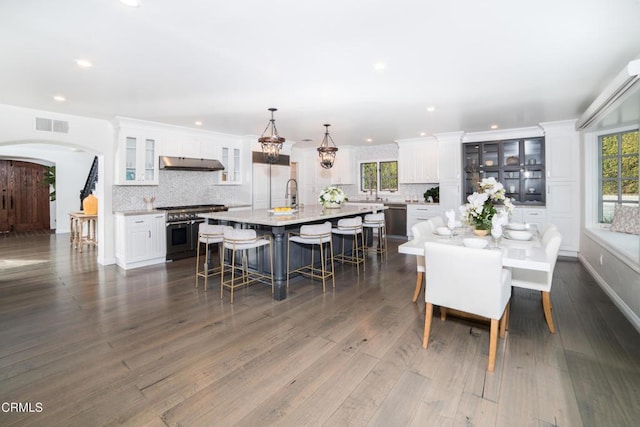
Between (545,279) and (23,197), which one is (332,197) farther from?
(23,197)

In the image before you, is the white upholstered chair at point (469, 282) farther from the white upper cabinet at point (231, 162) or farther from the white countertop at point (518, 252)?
the white upper cabinet at point (231, 162)

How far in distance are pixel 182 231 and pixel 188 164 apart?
130 cm

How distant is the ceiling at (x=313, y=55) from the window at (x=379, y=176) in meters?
3.65

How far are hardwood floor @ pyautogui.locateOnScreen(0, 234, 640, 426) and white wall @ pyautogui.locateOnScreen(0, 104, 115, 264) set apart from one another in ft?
5.63

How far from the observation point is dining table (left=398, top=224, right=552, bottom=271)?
7.72 feet

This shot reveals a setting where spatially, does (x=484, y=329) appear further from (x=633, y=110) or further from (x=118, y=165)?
(x=118, y=165)

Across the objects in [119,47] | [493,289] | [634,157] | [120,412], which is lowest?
[120,412]

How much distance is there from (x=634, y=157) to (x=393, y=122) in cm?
350

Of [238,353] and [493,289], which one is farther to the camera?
[238,353]

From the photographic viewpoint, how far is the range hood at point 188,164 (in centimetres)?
580

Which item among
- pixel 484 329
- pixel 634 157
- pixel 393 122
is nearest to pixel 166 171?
pixel 393 122

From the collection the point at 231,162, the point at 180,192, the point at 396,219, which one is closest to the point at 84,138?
the point at 180,192

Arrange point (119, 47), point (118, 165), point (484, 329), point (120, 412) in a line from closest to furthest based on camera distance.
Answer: point (120, 412) → point (119, 47) → point (484, 329) → point (118, 165)

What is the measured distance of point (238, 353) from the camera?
2516mm
